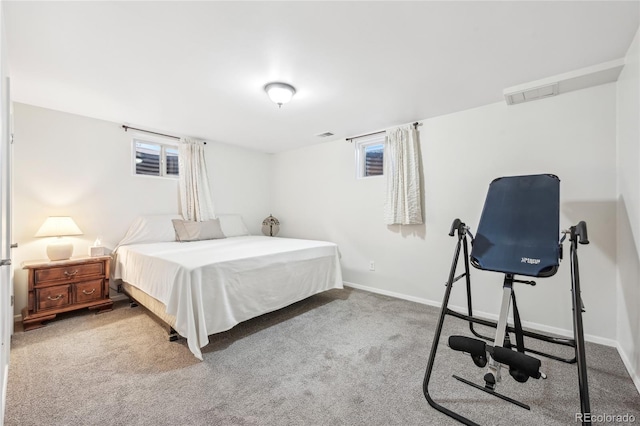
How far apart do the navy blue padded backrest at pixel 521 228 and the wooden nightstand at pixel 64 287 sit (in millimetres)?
3690

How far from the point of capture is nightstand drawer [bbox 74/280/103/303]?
9.44ft

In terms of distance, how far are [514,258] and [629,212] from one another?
3.46ft

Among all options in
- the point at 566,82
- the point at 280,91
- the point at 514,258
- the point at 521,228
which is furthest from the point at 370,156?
the point at 514,258

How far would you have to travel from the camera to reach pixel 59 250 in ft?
9.31

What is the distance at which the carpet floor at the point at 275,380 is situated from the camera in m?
1.52

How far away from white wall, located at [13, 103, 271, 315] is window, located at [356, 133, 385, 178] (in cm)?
274

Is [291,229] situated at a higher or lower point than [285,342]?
higher

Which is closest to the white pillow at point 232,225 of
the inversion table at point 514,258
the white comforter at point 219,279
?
the white comforter at point 219,279

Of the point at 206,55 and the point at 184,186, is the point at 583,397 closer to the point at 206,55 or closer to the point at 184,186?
the point at 206,55

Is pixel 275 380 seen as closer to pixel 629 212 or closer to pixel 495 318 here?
pixel 495 318

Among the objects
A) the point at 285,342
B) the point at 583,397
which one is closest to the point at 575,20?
the point at 583,397

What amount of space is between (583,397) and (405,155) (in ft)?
8.56

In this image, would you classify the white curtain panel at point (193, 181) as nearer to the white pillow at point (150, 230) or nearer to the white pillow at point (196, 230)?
the white pillow at point (196, 230)

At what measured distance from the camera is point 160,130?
3.80m
